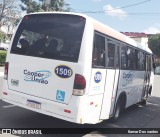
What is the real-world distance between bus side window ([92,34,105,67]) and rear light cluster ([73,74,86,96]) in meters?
0.58

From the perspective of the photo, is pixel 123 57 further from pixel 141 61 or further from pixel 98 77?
pixel 141 61

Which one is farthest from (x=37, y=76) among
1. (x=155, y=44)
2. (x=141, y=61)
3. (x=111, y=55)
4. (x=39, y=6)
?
(x=155, y=44)

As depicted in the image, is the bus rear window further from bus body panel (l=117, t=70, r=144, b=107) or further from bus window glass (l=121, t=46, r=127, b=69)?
bus body panel (l=117, t=70, r=144, b=107)

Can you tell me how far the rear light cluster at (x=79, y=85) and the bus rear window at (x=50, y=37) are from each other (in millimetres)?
401

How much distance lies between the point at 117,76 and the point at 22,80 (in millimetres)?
2774

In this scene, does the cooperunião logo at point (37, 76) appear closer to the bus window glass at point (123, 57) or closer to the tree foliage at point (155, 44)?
the bus window glass at point (123, 57)

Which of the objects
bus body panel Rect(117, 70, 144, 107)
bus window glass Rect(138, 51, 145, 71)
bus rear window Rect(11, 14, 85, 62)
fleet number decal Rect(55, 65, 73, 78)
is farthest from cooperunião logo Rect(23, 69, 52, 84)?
bus window glass Rect(138, 51, 145, 71)

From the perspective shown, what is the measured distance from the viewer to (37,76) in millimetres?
6965

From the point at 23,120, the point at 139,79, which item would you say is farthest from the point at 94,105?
the point at 139,79

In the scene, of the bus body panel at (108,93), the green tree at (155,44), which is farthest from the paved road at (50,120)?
the green tree at (155,44)

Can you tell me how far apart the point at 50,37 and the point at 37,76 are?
96 cm

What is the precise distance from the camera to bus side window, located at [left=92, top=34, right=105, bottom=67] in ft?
22.7

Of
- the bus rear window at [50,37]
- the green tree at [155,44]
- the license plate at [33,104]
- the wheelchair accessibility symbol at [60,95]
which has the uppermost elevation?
the green tree at [155,44]

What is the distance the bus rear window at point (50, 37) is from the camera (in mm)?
6741
